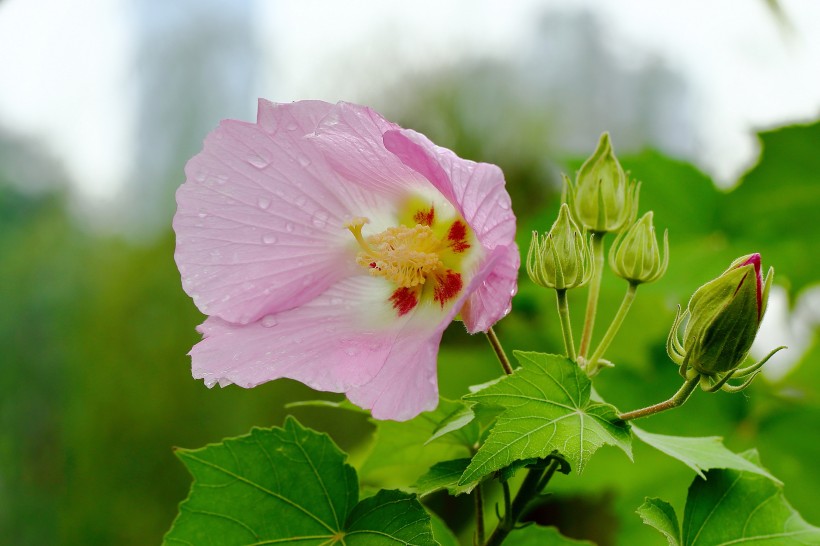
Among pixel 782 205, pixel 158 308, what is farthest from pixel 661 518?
pixel 158 308

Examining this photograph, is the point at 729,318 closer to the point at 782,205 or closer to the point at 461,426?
the point at 461,426

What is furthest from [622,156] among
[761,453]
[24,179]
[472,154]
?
[24,179]

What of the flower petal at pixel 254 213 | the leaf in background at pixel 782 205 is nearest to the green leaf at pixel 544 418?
the flower petal at pixel 254 213

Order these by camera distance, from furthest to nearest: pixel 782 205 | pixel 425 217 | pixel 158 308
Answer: pixel 158 308 < pixel 782 205 < pixel 425 217

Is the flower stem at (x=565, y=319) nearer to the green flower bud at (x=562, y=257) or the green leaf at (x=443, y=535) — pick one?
the green flower bud at (x=562, y=257)

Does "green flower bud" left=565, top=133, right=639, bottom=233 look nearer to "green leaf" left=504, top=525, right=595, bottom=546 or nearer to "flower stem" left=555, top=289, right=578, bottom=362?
"flower stem" left=555, top=289, right=578, bottom=362

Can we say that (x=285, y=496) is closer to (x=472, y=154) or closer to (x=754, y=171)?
(x=754, y=171)
